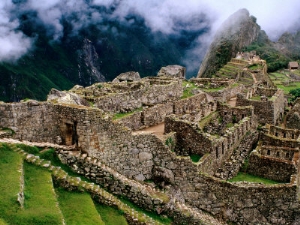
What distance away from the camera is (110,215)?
1448 centimetres

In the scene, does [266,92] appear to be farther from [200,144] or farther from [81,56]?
[81,56]

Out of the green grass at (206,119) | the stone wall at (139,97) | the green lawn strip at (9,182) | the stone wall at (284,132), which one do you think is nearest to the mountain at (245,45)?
the stone wall at (139,97)

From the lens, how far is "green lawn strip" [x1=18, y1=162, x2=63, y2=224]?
1118 centimetres

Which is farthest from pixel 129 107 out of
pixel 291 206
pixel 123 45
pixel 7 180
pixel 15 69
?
pixel 123 45

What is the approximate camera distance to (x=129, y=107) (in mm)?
23453

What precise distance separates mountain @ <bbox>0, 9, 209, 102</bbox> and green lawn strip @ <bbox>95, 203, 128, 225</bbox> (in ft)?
61.9

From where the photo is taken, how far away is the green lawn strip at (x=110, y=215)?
1421 cm

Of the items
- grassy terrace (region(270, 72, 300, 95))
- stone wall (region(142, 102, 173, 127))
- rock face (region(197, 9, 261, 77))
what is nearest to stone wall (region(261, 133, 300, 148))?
stone wall (region(142, 102, 173, 127))

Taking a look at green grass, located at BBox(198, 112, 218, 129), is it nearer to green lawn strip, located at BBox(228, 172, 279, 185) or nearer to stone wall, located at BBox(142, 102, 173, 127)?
stone wall, located at BBox(142, 102, 173, 127)

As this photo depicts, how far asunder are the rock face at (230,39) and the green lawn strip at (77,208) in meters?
69.8

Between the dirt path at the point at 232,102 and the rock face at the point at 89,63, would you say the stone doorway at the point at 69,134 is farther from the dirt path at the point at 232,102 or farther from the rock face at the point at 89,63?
the rock face at the point at 89,63

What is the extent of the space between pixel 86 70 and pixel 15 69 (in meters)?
8.34

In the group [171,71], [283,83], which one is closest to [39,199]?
[171,71]

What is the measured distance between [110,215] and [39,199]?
3.16m
